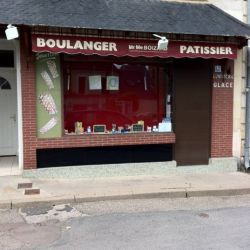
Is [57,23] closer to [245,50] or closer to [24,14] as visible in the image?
[24,14]

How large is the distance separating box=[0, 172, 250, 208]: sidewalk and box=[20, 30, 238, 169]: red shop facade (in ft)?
1.74

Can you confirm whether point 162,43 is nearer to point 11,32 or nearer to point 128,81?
point 128,81

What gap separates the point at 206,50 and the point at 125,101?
6.97 feet

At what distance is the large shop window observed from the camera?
9.03 metres

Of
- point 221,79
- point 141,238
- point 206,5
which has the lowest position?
point 141,238

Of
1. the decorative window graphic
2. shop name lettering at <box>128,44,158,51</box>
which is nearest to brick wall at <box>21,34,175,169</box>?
the decorative window graphic

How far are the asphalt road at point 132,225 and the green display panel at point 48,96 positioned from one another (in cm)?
214

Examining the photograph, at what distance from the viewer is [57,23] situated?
7.74 m

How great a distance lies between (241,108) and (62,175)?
453 centimetres

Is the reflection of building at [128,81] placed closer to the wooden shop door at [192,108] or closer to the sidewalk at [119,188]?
the wooden shop door at [192,108]

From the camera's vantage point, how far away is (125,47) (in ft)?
27.1

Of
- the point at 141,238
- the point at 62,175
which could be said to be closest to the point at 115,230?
the point at 141,238

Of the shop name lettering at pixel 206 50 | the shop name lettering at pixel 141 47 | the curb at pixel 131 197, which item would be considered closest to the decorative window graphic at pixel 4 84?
the shop name lettering at pixel 141 47

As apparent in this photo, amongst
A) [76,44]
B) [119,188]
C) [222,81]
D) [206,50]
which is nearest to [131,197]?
[119,188]
